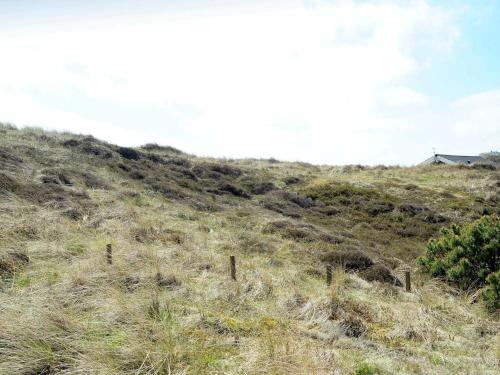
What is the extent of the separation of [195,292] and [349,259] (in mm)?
6002

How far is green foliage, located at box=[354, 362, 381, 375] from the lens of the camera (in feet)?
12.2

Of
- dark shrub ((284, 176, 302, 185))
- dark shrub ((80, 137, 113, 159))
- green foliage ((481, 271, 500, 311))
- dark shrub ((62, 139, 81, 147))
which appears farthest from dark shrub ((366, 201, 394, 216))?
dark shrub ((62, 139, 81, 147))

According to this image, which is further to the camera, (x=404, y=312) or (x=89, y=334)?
(x=404, y=312)

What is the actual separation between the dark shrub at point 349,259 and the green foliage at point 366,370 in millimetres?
6615

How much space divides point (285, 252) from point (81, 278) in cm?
683

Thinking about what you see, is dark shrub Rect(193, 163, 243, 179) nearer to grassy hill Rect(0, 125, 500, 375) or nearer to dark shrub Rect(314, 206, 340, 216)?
grassy hill Rect(0, 125, 500, 375)

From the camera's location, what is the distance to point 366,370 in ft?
12.4

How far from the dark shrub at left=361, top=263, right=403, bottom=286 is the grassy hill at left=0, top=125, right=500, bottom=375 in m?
0.04

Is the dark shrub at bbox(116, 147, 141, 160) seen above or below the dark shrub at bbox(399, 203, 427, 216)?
above

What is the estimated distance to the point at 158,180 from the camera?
20.0m

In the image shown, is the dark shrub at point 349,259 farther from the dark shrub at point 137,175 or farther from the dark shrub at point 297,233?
the dark shrub at point 137,175

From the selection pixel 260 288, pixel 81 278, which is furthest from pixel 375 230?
pixel 81 278

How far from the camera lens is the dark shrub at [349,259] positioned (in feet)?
34.8

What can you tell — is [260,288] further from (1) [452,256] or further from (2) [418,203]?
(2) [418,203]
